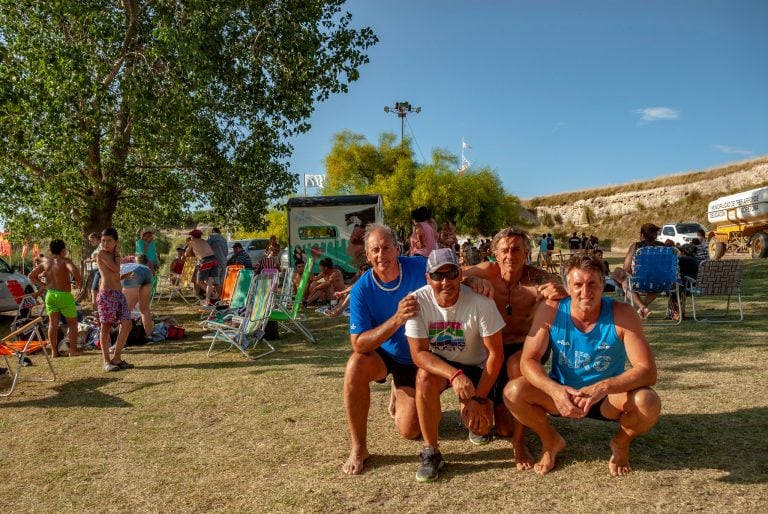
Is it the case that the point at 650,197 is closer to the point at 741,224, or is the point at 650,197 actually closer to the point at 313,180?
the point at 741,224

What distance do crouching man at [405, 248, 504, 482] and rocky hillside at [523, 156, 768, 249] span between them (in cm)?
A: 4064

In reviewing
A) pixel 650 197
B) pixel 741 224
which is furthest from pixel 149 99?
pixel 650 197

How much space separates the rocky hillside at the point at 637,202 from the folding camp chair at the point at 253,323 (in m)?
38.5

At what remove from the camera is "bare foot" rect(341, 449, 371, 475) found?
3.19 metres

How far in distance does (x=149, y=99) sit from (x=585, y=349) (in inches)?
399

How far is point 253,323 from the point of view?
22.4 feet

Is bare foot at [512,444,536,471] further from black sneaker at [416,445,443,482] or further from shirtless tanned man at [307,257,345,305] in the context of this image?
shirtless tanned man at [307,257,345,305]

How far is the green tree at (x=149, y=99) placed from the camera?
10336 millimetres

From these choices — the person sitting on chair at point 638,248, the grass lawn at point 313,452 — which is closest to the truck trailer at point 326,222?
the person sitting on chair at point 638,248

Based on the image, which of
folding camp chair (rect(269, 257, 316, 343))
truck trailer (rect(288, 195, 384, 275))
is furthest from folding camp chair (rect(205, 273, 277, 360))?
truck trailer (rect(288, 195, 384, 275))

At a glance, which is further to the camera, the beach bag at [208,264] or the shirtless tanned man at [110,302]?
the beach bag at [208,264]

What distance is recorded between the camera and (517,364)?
322 cm

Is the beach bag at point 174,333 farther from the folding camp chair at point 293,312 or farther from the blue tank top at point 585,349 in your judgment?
the blue tank top at point 585,349

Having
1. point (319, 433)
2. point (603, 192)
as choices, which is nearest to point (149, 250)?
point (319, 433)
